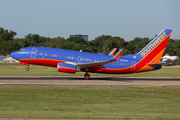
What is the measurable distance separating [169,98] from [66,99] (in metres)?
9.84

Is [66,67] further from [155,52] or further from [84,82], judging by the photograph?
[155,52]

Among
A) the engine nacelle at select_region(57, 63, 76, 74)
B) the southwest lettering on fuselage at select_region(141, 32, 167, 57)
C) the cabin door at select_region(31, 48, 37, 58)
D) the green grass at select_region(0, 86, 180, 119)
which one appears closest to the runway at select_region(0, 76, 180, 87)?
the engine nacelle at select_region(57, 63, 76, 74)

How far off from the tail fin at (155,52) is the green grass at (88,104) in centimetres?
1306

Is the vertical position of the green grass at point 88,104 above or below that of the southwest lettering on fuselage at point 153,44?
below

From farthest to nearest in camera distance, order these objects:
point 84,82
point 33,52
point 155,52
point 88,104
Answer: point 155,52, point 33,52, point 84,82, point 88,104

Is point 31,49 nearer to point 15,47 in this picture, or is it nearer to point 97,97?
point 97,97

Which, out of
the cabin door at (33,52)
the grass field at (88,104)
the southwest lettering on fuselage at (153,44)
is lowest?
the grass field at (88,104)

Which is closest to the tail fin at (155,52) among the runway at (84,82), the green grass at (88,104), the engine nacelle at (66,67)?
the runway at (84,82)

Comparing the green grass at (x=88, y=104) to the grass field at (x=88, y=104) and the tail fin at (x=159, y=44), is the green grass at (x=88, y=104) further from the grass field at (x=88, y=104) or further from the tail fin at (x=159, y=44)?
the tail fin at (x=159, y=44)

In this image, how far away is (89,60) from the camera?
38812 millimetres

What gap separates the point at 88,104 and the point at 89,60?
19.0 metres

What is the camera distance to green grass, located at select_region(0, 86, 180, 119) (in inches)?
603

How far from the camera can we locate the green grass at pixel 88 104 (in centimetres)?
1532

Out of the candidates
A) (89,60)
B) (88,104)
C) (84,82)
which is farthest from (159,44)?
(88,104)
